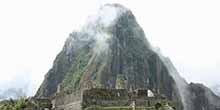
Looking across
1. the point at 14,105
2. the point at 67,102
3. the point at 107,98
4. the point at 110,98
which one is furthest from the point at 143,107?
the point at 14,105

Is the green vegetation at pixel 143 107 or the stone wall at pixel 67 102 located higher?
the stone wall at pixel 67 102

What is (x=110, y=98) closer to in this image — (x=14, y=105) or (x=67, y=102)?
(x=67, y=102)

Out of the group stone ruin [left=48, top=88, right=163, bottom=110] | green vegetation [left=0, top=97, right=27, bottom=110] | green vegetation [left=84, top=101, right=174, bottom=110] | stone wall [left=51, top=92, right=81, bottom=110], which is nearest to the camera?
green vegetation [left=84, top=101, right=174, bottom=110]

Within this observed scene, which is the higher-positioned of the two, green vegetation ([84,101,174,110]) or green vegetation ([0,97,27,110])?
green vegetation ([0,97,27,110])

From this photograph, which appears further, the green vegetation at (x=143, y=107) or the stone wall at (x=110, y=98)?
the stone wall at (x=110, y=98)

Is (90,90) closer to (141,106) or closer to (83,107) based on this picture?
(83,107)

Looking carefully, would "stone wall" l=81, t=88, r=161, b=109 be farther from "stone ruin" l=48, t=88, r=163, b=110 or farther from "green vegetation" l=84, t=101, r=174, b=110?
"green vegetation" l=84, t=101, r=174, b=110

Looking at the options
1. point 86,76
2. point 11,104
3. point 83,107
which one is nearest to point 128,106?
point 83,107

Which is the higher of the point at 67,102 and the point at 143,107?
the point at 67,102

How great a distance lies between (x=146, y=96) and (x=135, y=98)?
2.42 metres

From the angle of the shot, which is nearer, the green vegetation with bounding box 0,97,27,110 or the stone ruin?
the stone ruin

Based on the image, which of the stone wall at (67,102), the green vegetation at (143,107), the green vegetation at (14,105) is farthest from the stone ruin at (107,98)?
the green vegetation at (14,105)

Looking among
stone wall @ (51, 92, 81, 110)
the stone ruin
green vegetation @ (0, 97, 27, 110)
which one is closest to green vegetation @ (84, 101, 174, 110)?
the stone ruin

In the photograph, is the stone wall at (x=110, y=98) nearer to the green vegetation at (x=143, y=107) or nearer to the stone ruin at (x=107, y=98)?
the stone ruin at (x=107, y=98)
